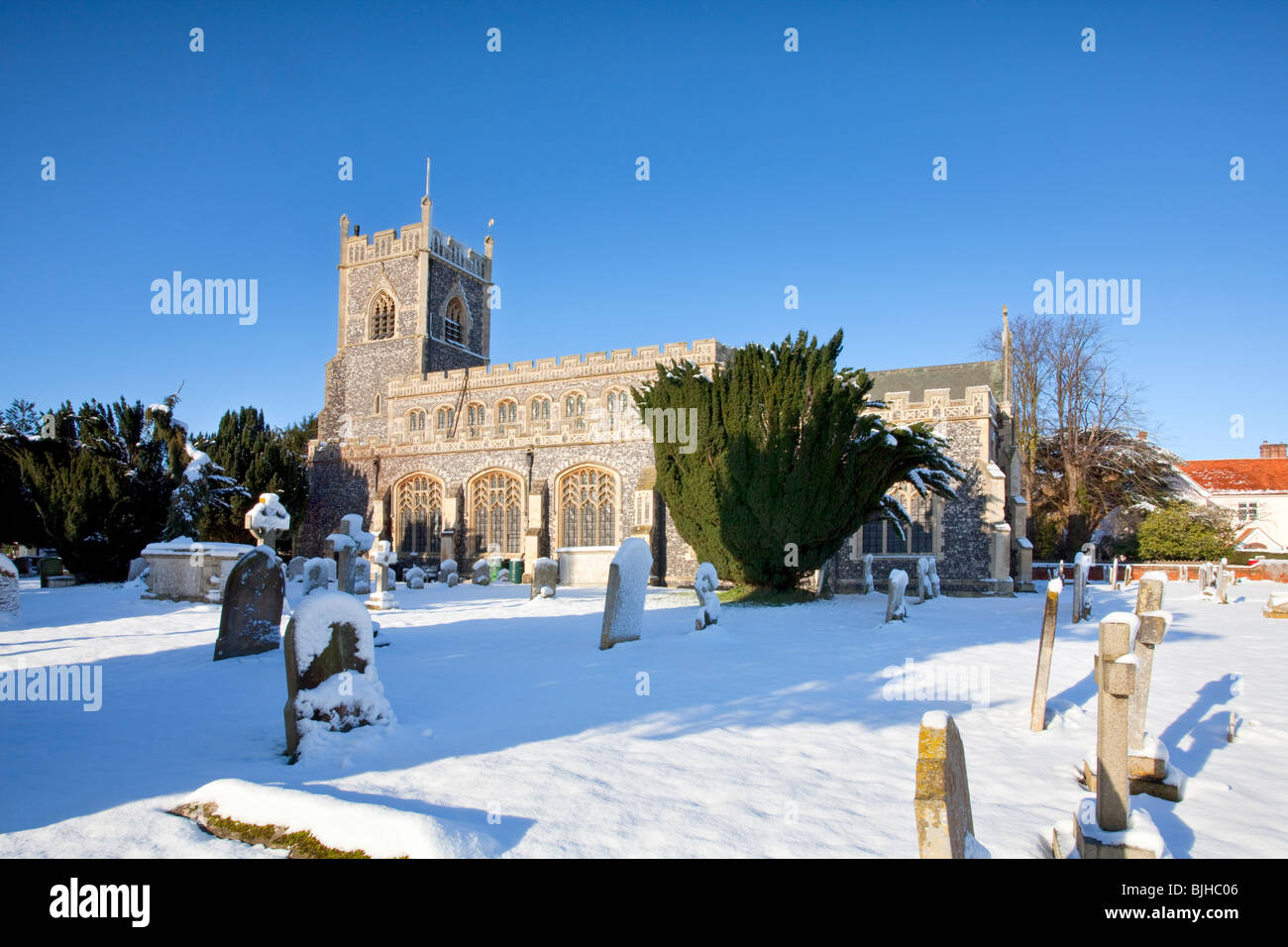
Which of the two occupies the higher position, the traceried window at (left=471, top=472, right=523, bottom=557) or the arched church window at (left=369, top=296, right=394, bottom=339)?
the arched church window at (left=369, top=296, right=394, bottom=339)

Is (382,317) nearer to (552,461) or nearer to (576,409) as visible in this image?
(576,409)

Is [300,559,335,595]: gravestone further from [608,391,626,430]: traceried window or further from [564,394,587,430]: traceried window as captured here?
[564,394,587,430]: traceried window

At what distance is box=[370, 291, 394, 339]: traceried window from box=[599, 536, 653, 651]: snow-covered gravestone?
23.8 meters

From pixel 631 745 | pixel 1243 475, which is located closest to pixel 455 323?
pixel 631 745

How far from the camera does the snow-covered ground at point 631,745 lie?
3.21 meters

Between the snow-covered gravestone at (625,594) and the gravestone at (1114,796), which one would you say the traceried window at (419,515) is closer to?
the snow-covered gravestone at (625,594)

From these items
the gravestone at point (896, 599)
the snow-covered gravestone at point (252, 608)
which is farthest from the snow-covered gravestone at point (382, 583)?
the gravestone at point (896, 599)

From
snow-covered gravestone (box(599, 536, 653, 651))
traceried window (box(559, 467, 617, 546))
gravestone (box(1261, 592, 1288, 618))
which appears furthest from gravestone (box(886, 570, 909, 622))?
traceried window (box(559, 467, 617, 546))

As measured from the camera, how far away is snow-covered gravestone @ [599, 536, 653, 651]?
853 centimetres

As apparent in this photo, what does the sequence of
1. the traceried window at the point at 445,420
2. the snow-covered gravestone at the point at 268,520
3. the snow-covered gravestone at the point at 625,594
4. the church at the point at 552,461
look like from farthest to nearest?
the traceried window at the point at 445,420, the church at the point at 552,461, the snow-covered gravestone at the point at 268,520, the snow-covered gravestone at the point at 625,594

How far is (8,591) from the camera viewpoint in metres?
10.2

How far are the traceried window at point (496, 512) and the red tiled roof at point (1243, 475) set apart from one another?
89.6ft

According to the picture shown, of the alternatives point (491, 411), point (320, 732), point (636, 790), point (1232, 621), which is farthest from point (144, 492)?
point (1232, 621)
